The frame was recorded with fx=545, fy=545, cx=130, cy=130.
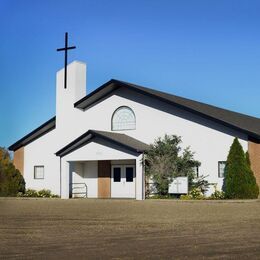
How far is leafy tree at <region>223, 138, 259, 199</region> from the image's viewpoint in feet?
94.4

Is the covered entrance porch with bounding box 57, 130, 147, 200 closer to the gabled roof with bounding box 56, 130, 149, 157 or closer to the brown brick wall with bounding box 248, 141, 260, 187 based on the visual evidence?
the gabled roof with bounding box 56, 130, 149, 157

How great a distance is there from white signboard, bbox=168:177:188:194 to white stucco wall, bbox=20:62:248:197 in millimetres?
1541

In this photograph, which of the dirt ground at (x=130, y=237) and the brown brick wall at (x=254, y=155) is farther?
the brown brick wall at (x=254, y=155)

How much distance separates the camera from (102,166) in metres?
35.4

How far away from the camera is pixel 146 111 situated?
33.7 metres

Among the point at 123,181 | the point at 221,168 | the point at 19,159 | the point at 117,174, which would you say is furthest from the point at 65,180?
the point at 221,168

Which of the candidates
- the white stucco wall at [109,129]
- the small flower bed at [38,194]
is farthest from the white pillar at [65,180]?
the small flower bed at [38,194]

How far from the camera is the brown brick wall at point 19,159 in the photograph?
1529 inches

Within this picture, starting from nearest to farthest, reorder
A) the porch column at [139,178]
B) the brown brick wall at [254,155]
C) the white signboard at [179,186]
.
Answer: the brown brick wall at [254,155], the white signboard at [179,186], the porch column at [139,178]

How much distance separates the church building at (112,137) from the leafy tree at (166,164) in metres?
0.52

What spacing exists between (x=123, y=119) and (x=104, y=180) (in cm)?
412

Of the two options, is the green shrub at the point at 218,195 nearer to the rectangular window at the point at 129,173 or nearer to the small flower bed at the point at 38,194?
the rectangular window at the point at 129,173

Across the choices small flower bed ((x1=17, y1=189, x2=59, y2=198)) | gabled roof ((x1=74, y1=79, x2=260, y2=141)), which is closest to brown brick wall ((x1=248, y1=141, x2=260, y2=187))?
gabled roof ((x1=74, y1=79, x2=260, y2=141))

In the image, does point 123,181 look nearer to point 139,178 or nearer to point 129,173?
point 129,173
